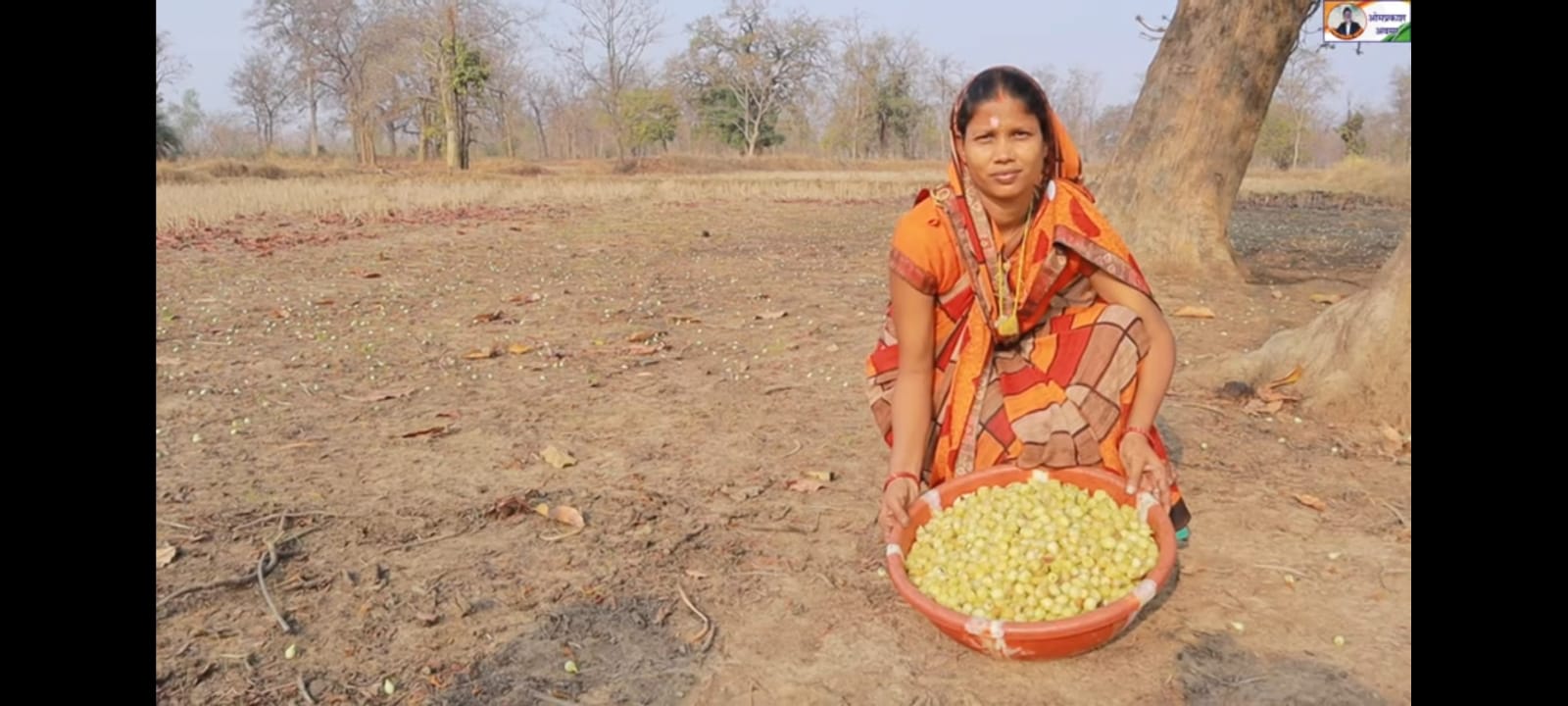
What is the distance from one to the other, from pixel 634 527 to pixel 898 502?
39.1 inches

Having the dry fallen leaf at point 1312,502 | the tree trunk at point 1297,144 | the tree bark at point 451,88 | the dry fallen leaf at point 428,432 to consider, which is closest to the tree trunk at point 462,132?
the tree bark at point 451,88

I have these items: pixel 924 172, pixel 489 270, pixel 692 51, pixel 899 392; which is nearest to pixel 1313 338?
pixel 899 392

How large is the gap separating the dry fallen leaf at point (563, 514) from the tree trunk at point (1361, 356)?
3041 millimetres

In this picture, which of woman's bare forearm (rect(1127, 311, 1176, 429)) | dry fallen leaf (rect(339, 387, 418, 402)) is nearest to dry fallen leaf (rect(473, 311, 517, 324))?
dry fallen leaf (rect(339, 387, 418, 402))

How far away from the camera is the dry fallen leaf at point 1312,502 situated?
319 cm

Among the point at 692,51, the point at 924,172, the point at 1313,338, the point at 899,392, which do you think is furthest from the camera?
the point at 692,51

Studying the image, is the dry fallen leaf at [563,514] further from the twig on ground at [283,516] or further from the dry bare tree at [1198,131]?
the dry bare tree at [1198,131]

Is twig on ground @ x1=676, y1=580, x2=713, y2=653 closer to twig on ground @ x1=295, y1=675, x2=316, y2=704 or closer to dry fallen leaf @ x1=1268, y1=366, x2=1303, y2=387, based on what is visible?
twig on ground @ x1=295, y1=675, x2=316, y2=704

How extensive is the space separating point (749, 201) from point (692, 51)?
119 feet

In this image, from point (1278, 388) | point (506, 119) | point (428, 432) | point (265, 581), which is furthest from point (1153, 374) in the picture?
point (506, 119)

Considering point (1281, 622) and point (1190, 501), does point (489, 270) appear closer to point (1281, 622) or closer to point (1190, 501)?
point (1190, 501)

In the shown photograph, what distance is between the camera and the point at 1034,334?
2.94 m

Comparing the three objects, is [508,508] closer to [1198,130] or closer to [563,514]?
[563,514]
